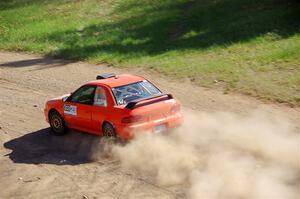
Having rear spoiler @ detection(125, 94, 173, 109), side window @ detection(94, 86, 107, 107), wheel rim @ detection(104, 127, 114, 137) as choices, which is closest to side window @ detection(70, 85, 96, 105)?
Answer: side window @ detection(94, 86, 107, 107)

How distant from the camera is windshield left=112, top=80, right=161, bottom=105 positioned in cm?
1387

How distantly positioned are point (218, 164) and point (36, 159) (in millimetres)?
4788

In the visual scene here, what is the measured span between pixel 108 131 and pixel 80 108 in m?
1.26

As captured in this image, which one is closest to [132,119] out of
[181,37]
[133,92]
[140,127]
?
[140,127]

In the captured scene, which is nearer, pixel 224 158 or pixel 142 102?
pixel 224 158

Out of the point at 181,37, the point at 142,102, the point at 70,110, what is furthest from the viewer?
the point at 181,37

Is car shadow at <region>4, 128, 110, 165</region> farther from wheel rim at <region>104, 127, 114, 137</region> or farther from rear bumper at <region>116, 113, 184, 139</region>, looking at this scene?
rear bumper at <region>116, 113, 184, 139</region>

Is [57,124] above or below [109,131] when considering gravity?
below

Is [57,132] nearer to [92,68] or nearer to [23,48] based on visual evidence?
[92,68]

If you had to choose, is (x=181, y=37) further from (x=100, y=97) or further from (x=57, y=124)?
(x=100, y=97)

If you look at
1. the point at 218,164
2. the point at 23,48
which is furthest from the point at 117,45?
the point at 218,164

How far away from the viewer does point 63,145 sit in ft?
48.5

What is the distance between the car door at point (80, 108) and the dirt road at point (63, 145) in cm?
A: 39

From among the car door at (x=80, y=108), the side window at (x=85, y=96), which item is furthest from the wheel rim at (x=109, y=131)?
the side window at (x=85, y=96)
